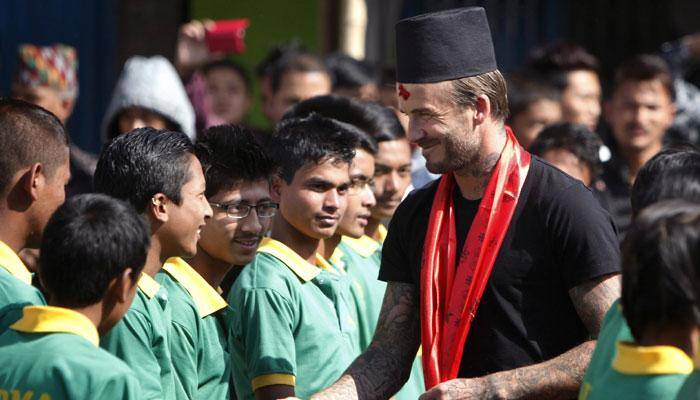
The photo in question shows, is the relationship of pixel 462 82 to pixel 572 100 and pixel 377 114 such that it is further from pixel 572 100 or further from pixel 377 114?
pixel 572 100

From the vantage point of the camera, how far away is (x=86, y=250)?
11.3 ft

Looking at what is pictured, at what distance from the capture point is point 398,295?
4379 millimetres

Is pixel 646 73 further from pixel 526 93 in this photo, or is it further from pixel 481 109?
pixel 481 109

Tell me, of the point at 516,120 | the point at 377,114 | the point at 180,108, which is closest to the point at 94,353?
the point at 377,114

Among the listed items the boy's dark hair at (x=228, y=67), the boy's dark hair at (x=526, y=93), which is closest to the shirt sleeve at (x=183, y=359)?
the boy's dark hair at (x=526, y=93)

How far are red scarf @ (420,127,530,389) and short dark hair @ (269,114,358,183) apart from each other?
1088 mm

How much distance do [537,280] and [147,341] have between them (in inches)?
47.6

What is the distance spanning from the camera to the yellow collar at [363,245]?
6.05 m

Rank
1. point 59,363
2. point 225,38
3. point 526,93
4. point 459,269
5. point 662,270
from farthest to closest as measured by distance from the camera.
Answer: point 225,38 → point 526,93 → point 459,269 → point 59,363 → point 662,270

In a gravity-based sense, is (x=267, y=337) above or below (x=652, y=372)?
below

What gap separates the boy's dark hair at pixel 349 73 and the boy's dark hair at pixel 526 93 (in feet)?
2.97

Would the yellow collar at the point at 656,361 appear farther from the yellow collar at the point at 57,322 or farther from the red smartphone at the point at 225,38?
the red smartphone at the point at 225,38

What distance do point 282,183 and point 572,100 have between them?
385 centimetres

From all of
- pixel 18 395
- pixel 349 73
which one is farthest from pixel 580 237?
pixel 349 73
